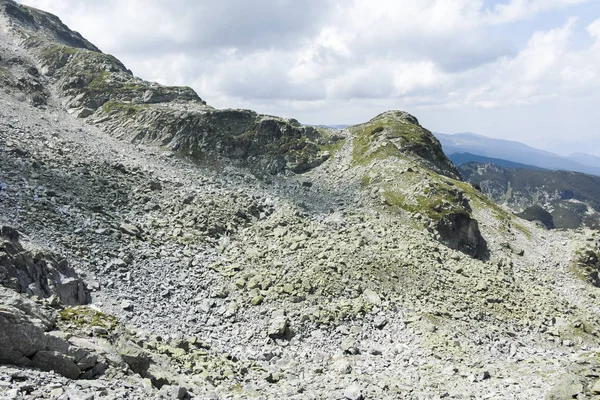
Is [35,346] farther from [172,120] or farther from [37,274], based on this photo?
[172,120]

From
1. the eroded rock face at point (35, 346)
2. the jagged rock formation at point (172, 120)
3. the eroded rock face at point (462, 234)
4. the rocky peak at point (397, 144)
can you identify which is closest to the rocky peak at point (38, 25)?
the jagged rock formation at point (172, 120)

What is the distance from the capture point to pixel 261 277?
106ft

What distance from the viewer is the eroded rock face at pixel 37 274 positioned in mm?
21464

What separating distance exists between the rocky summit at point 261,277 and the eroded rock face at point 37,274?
13cm

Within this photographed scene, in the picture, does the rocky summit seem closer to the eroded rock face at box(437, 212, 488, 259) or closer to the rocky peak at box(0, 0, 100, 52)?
the eroded rock face at box(437, 212, 488, 259)

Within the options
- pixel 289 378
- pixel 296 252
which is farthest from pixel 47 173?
pixel 289 378

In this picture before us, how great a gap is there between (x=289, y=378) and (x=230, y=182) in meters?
34.7

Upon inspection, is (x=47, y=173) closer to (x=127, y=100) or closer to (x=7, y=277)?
(x=7, y=277)

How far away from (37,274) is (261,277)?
52.1 ft

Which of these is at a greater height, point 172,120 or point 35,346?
point 172,120

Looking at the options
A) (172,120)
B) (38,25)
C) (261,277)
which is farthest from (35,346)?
(38,25)

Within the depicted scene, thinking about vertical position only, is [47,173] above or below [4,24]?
below

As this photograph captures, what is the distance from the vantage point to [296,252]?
35.8 metres

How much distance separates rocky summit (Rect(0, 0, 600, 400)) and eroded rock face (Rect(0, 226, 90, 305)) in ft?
0.44
